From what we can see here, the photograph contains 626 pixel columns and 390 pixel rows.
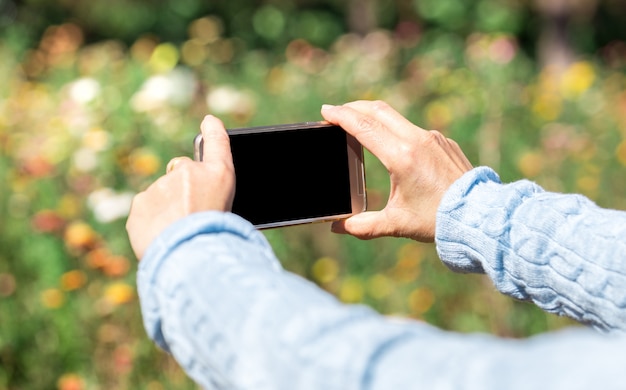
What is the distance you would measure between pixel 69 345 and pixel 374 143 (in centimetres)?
142

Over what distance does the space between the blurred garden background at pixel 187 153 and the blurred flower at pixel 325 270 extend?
0.01 meters

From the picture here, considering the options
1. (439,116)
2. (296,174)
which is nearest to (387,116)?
(296,174)

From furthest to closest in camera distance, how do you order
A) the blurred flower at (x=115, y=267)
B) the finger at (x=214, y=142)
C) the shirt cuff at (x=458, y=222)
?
the blurred flower at (x=115, y=267), the shirt cuff at (x=458, y=222), the finger at (x=214, y=142)

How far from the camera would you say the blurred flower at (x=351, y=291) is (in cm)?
264

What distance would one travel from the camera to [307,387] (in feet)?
2.05

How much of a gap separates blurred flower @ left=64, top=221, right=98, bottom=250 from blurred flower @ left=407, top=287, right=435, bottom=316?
3.24 feet

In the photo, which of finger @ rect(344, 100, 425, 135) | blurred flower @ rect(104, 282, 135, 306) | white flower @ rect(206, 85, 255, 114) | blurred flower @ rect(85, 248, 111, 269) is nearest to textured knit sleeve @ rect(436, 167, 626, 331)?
finger @ rect(344, 100, 425, 135)

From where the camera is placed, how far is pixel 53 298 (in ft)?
7.43

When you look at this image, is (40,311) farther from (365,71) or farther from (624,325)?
(365,71)

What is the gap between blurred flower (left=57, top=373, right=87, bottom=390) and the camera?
212cm

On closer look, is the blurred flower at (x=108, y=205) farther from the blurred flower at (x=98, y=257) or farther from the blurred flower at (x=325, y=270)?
the blurred flower at (x=325, y=270)

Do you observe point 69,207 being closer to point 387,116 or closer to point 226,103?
point 226,103

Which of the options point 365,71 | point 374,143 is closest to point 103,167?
point 374,143

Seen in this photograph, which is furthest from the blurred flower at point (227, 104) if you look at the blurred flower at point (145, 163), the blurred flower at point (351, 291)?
the blurred flower at point (351, 291)
